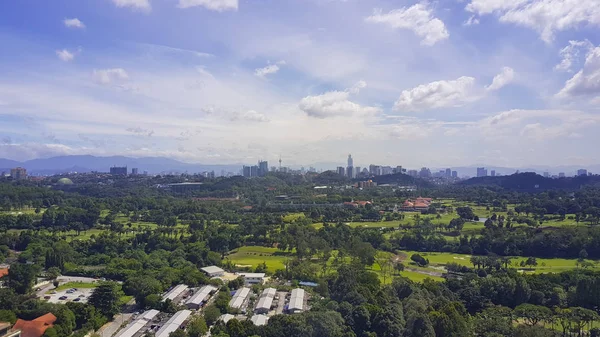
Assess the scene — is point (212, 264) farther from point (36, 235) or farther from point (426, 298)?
point (36, 235)

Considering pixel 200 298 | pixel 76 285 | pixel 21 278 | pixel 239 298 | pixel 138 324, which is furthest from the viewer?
pixel 76 285

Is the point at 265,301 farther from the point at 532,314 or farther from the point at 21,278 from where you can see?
the point at 21,278

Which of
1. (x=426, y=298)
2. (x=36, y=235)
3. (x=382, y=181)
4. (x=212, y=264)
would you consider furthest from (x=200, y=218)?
(x=382, y=181)

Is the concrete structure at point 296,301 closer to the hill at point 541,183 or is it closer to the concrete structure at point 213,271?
the concrete structure at point 213,271

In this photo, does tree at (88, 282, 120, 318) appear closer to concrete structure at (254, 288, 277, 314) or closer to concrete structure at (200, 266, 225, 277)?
concrete structure at (254, 288, 277, 314)

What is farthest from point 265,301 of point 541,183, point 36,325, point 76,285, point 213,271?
point 541,183

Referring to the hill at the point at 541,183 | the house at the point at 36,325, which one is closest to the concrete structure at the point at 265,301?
the house at the point at 36,325
